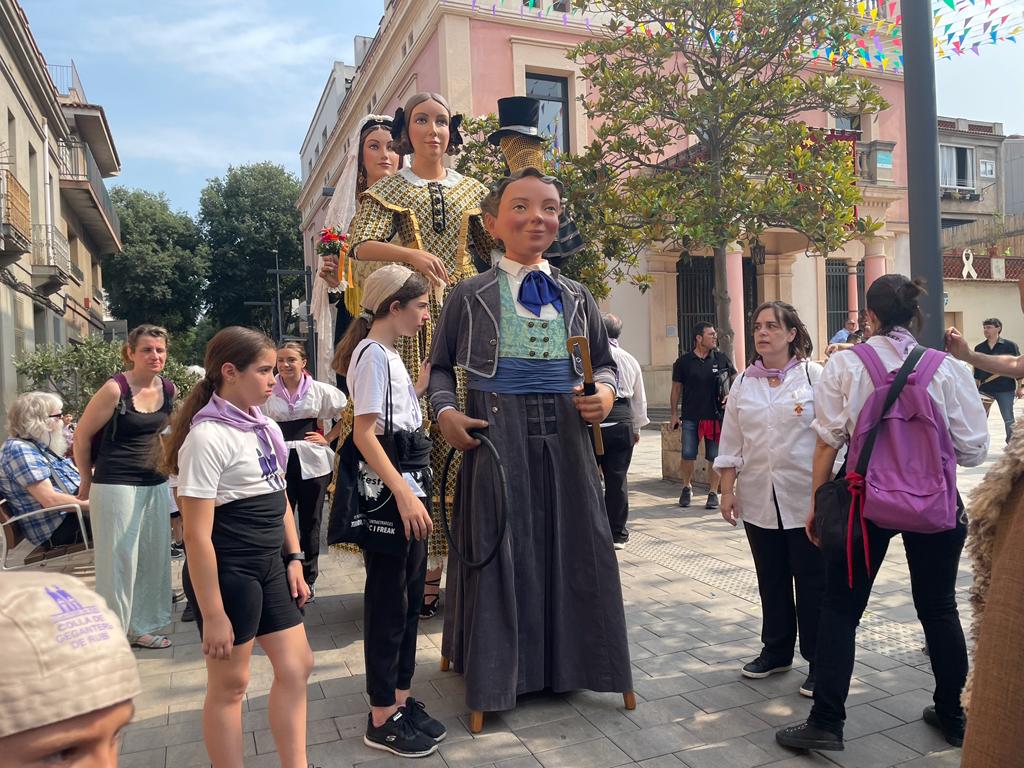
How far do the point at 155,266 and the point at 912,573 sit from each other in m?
39.9

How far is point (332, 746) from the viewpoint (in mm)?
3049

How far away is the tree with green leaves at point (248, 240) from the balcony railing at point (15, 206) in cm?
2396

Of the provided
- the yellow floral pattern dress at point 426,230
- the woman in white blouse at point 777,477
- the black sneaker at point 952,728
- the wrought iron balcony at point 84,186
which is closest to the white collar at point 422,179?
the yellow floral pattern dress at point 426,230

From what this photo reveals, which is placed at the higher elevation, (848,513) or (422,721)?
(848,513)

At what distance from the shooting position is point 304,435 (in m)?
4.90

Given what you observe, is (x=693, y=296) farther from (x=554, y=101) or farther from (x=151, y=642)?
(x=151, y=642)

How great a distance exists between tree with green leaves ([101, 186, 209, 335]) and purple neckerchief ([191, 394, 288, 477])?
37.8 meters

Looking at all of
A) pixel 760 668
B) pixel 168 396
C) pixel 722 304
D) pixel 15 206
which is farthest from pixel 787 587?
pixel 15 206

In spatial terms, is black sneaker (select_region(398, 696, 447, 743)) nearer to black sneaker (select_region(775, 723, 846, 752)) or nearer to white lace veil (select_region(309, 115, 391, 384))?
black sneaker (select_region(775, 723, 846, 752))

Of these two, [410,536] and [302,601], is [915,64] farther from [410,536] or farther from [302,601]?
[302,601]

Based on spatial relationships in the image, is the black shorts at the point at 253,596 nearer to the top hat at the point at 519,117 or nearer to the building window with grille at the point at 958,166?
the top hat at the point at 519,117

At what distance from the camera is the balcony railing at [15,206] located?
45.5 ft

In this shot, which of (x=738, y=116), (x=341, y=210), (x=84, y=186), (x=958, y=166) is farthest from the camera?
(x=958, y=166)

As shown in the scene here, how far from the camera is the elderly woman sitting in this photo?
5.12m
